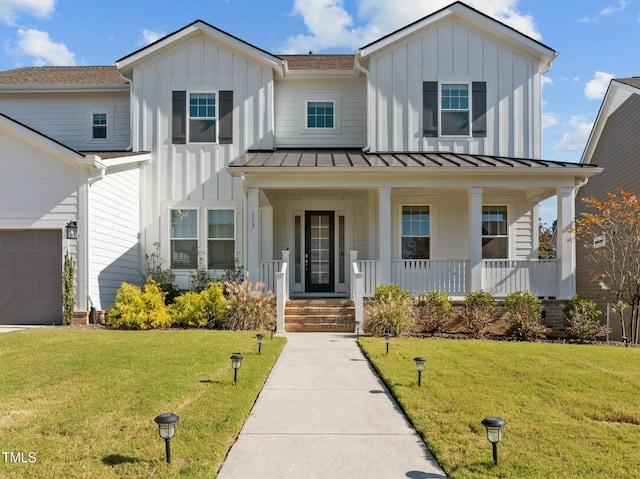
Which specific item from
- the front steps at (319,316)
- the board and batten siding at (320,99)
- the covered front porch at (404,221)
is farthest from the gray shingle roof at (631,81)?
the front steps at (319,316)

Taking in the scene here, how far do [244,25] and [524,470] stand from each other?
14.5 metres

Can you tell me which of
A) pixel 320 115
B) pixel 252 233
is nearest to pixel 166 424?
pixel 252 233

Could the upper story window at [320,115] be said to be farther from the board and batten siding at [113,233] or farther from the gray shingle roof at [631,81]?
the gray shingle roof at [631,81]

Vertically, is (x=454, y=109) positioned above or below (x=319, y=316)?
above

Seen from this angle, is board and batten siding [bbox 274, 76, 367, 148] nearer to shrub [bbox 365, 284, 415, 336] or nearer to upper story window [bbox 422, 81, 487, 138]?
upper story window [bbox 422, 81, 487, 138]

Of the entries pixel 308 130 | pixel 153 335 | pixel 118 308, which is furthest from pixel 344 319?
pixel 308 130

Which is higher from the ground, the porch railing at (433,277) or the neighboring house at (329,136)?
the neighboring house at (329,136)

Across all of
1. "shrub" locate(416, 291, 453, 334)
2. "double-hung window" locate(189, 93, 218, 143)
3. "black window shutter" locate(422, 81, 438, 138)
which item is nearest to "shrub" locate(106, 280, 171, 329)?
"double-hung window" locate(189, 93, 218, 143)

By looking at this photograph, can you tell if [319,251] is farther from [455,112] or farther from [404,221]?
[455,112]

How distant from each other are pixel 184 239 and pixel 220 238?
0.96 metres

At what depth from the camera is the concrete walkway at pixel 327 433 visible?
4148mm

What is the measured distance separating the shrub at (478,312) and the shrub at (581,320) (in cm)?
161

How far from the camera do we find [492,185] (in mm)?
12992

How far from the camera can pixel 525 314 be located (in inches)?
462
